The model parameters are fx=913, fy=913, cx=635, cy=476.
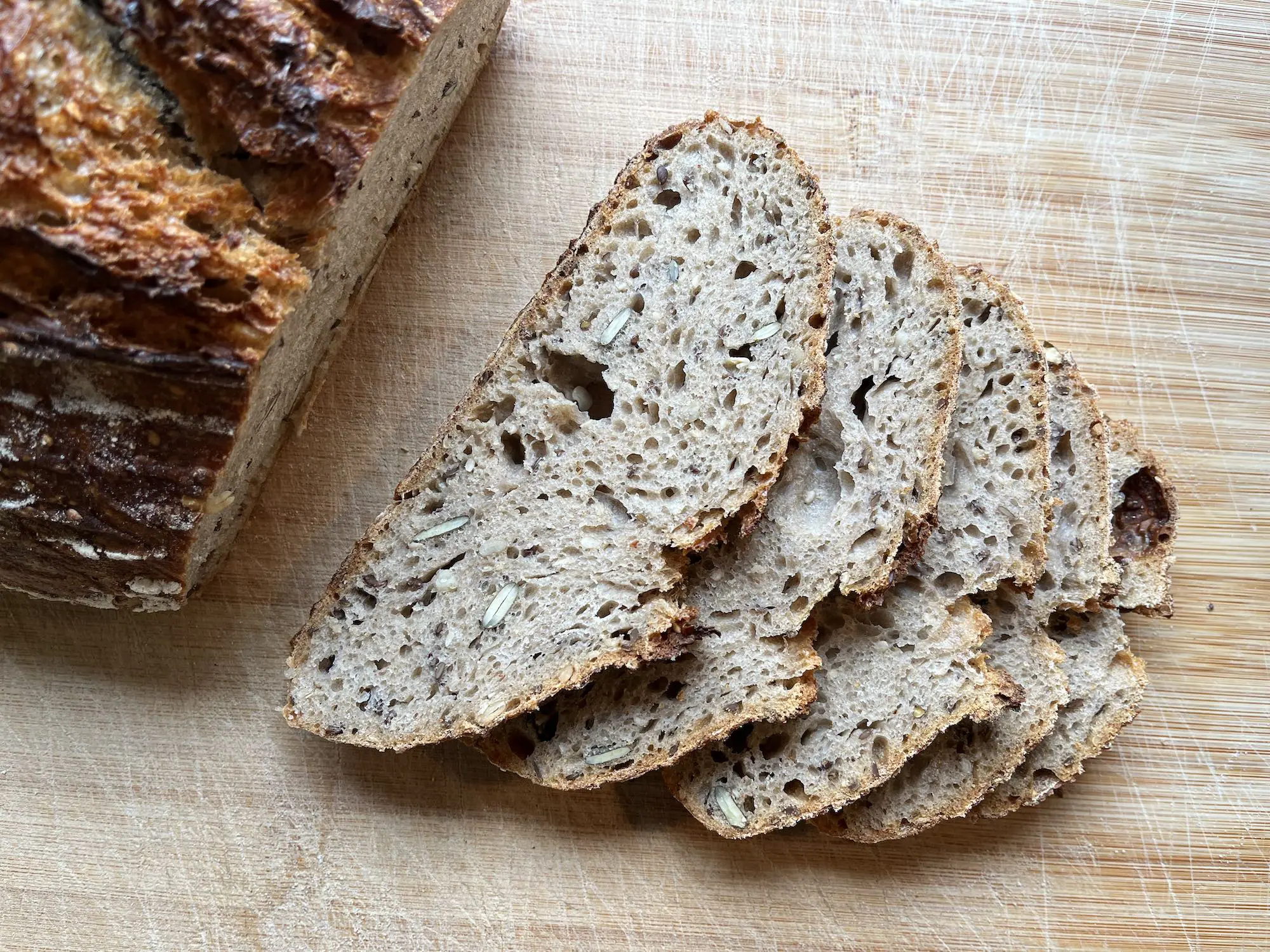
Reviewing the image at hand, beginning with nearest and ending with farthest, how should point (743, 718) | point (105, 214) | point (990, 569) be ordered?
point (105, 214)
point (743, 718)
point (990, 569)

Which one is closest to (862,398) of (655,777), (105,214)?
(655,777)

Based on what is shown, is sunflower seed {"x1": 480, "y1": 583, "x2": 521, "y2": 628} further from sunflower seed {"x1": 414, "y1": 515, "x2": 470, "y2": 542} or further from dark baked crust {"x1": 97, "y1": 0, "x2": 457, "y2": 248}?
dark baked crust {"x1": 97, "y1": 0, "x2": 457, "y2": 248}

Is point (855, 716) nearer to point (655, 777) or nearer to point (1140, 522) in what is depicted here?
point (655, 777)

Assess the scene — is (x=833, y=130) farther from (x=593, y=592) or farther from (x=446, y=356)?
(x=593, y=592)

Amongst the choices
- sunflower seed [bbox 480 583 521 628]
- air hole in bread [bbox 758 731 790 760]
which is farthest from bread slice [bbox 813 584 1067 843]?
sunflower seed [bbox 480 583 521 628]

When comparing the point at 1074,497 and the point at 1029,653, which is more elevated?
the point at 1074,497

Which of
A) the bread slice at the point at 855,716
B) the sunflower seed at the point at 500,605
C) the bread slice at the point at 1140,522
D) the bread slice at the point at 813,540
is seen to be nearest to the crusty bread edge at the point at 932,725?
the bread slice at the point at 855,716

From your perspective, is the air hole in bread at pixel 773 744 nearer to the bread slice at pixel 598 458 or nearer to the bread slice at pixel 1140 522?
the bread slice at pixel 598 458
